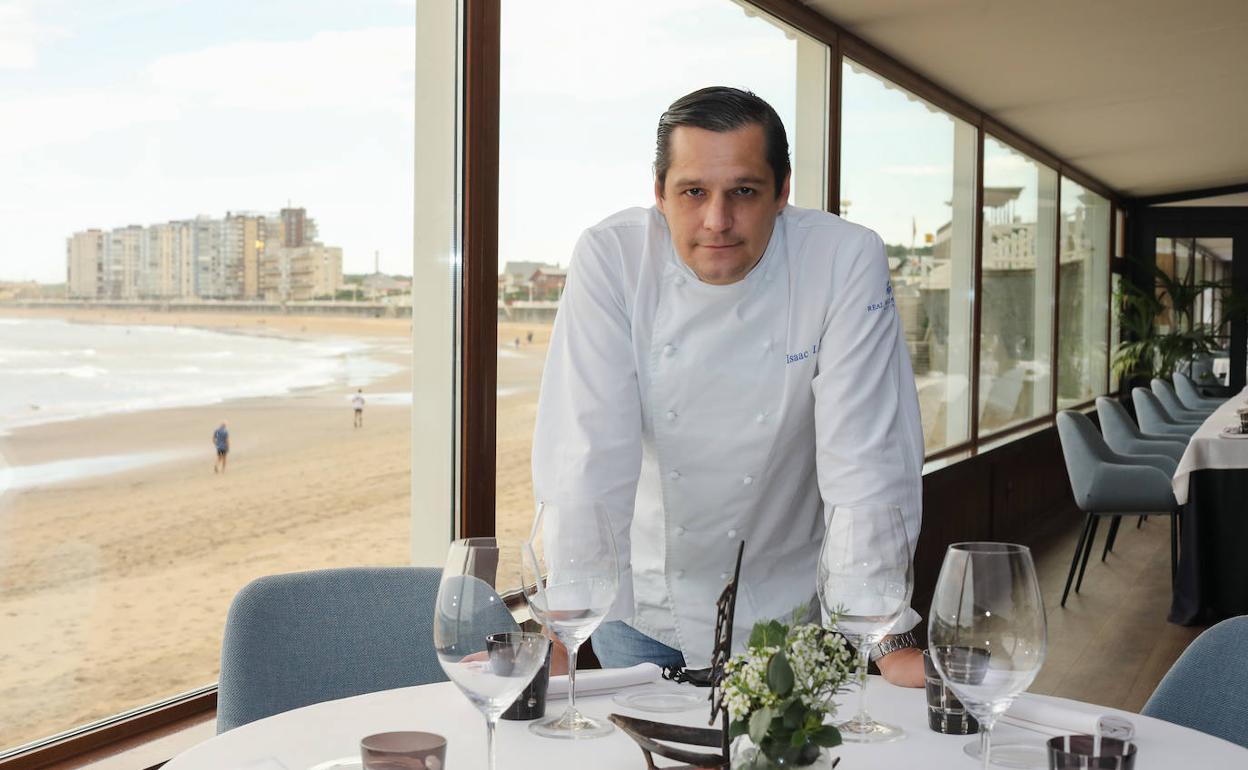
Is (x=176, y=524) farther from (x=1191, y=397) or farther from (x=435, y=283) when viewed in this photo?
(x=1191, y=397)

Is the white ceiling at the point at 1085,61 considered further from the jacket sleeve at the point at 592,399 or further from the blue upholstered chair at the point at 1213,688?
the blue upholstered chair at the point at 1213,688

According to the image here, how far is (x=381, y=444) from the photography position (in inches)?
121

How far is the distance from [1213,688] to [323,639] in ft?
4.22

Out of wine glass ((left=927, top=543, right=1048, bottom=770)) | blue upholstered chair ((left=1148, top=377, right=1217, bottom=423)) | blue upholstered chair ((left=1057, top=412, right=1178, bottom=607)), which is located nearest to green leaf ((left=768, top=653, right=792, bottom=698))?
wine glass ((left=927, top=543, right=1048, bottom=770))

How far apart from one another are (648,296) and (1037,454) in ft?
23.6

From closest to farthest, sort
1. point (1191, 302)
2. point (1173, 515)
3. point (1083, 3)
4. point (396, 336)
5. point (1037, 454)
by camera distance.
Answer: point (396, 336) → point (1083, 3) → point (1173, 515) → point (1037, 454) → point (1191, 302)

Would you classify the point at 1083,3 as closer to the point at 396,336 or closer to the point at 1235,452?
the point at 1235,452

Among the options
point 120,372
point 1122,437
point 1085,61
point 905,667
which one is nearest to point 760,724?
point 905,667

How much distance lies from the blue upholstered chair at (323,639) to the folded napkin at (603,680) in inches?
17.4

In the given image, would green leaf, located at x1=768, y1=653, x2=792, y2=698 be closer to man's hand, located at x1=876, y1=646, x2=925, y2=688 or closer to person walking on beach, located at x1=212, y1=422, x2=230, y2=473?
man's hand, located at x1=876, y1=646, x2=925, y2=688

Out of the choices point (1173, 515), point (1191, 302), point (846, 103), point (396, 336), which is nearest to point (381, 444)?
point (396, 336)

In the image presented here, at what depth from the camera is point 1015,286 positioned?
28.0ft

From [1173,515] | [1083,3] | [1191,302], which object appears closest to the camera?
[1083,3]

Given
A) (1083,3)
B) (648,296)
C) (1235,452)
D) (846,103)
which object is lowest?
(1235,452)
